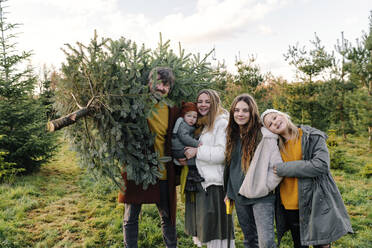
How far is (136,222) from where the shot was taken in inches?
124

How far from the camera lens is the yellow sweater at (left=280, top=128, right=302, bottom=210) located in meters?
2.60

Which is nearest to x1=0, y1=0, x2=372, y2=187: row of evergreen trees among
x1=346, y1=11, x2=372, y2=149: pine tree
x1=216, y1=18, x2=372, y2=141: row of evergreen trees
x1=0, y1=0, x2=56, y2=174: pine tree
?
x1=0, y1=0, x2=56, y2=174: pine tree

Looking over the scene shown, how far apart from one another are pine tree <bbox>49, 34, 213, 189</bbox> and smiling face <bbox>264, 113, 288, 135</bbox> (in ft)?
3.65

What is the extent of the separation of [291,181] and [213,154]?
859 mm

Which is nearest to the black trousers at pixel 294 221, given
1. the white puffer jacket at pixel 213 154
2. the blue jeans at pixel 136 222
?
the white puffer jacket at pixel 213 154

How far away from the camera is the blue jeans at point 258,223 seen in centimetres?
253

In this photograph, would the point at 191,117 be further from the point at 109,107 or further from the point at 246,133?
the point at 109,107

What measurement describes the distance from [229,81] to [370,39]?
5.54 metres

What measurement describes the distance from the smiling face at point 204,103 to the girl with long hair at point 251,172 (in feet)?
1.09

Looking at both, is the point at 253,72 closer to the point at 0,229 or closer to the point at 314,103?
the point at 314,103

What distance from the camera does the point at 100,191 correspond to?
613 cm

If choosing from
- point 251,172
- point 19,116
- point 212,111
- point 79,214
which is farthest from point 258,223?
point 19,116

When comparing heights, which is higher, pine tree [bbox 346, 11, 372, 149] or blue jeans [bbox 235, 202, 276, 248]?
pine tree [bbox 346, 11, 372, 149]

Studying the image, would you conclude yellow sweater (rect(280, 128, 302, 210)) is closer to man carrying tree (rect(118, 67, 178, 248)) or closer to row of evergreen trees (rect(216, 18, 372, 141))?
man carrying tree (rect(118, 67, 178, 248))
